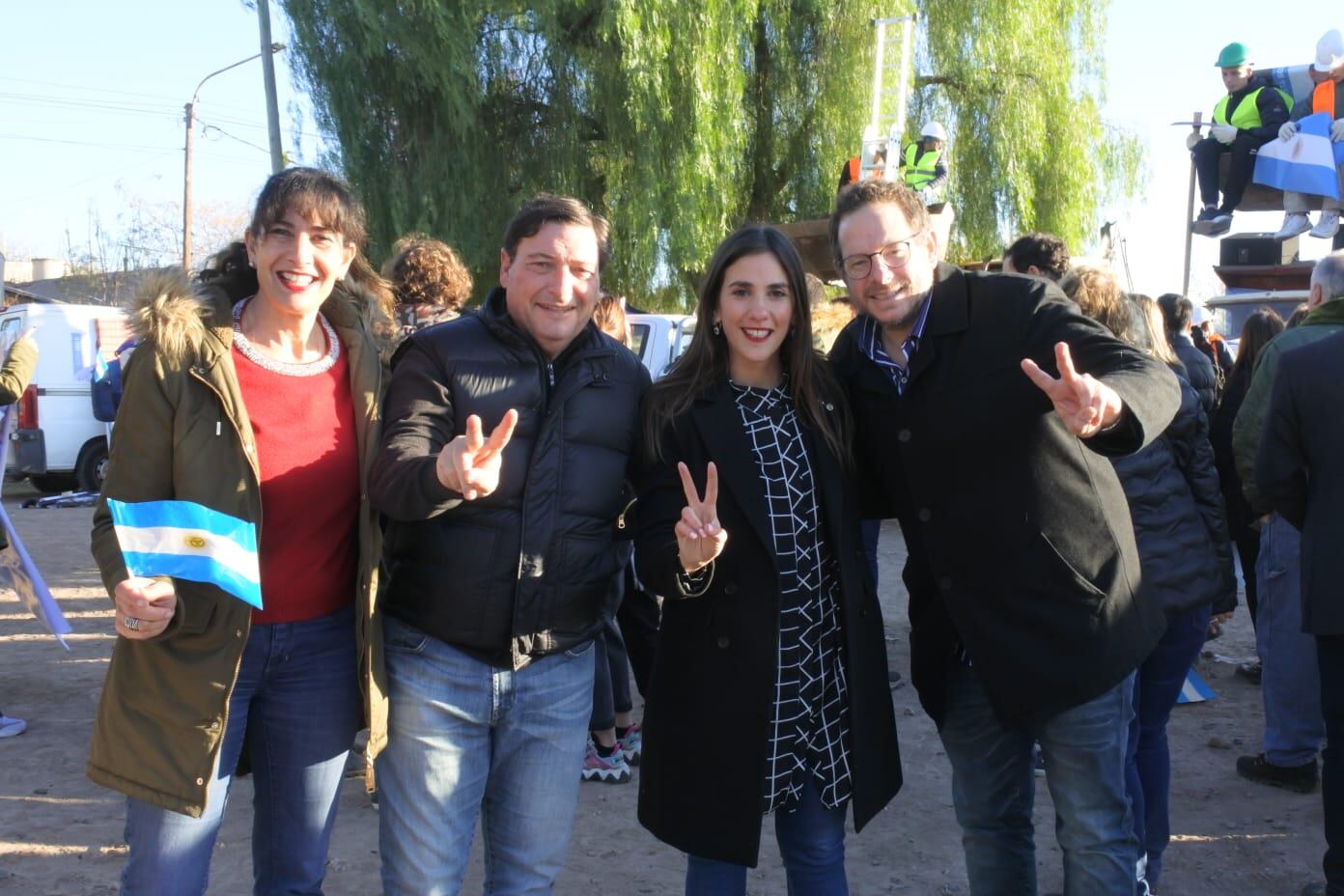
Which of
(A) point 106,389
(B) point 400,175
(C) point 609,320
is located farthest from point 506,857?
(B) point 400,175

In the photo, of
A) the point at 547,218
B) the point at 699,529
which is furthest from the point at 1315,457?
the point at 547,218

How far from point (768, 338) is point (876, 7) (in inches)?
528

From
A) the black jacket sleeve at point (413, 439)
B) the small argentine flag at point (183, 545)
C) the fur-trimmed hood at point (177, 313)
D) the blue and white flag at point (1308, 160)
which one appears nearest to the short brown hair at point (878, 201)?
the black jacket sleeve at point (413, 439)

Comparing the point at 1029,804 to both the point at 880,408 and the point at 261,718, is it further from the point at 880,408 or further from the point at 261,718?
the point at 261,718

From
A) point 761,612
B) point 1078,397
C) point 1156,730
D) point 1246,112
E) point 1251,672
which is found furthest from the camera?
point 1246,112

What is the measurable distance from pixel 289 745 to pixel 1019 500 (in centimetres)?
169

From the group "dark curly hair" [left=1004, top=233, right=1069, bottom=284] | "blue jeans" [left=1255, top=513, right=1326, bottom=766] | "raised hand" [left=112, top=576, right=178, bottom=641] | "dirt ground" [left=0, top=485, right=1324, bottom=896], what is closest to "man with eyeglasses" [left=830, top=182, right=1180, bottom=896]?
"dirt ground" [left=0, top=485, right=1324, bottom=896]

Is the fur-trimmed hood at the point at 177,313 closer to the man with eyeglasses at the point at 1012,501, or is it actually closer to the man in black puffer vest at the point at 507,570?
the man in black puffer vest at the point at 507,570

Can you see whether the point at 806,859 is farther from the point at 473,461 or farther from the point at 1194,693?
the point at 1194,693

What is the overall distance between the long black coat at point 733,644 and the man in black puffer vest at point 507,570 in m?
0.14

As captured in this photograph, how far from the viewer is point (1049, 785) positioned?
2.64 meters

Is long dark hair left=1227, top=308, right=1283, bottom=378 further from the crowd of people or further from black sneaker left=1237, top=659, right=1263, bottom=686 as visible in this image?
the crowd of people

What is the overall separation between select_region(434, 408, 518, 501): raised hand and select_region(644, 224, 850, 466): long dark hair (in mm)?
460

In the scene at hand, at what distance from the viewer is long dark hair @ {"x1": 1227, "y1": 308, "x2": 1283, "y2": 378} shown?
216 inches
